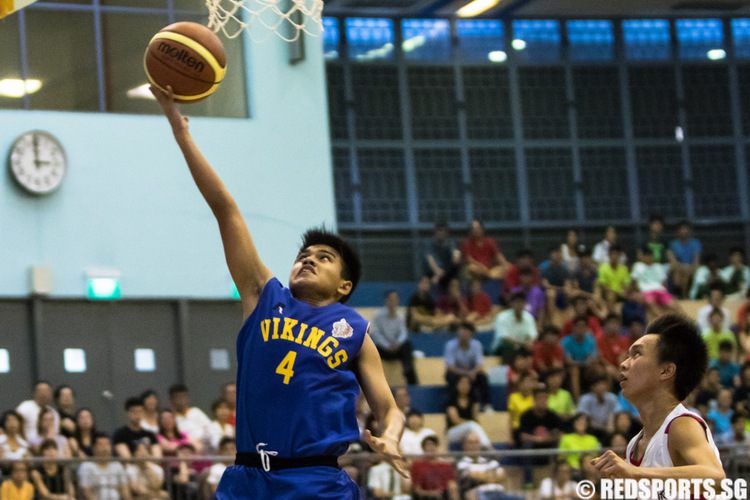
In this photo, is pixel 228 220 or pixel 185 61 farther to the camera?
pixel 185 61

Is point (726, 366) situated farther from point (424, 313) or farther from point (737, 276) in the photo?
point (424, 313)

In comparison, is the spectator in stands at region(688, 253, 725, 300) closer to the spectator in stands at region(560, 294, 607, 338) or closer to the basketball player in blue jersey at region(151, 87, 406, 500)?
the spectator in stands at region(560, 294, 607, 338)

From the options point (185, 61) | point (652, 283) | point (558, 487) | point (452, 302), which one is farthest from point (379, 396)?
point (652, 283)

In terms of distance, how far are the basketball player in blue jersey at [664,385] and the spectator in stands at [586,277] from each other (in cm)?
1046

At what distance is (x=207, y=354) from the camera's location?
15.0 meters

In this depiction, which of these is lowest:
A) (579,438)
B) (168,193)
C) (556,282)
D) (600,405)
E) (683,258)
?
(579,438)

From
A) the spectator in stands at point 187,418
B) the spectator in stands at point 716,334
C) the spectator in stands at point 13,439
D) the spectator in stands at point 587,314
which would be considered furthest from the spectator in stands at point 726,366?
the spectator in stands at point 13,439

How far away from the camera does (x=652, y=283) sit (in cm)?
1616

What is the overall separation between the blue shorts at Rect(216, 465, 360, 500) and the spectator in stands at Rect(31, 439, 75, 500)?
19.1 feet

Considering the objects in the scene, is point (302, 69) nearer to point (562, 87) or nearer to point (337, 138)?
point (337, 138)

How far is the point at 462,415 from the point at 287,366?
8.31 metres

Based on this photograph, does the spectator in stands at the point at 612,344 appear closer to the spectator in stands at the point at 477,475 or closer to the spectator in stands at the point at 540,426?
the spectator in stands at the point at 540,426

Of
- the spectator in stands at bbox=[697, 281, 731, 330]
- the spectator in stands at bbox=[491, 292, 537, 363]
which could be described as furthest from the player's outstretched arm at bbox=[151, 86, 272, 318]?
the spectator in stands at bbox=[697, 281, 731, 330]

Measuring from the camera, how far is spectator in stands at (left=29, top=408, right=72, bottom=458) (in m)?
10.6
